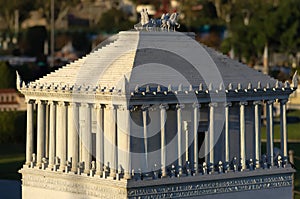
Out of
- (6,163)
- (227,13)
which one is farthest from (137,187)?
(227,13)

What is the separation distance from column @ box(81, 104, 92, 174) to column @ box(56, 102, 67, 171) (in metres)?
0.88

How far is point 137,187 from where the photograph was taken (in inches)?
1629

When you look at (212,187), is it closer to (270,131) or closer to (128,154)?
(270,131)

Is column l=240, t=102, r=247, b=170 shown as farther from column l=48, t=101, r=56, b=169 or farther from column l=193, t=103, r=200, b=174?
column l=48, t=101, r=56, b=169


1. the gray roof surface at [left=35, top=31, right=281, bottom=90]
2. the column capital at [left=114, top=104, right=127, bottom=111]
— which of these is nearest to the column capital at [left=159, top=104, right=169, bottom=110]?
the gray roof surface at [left=35, top=31, right=281, bottom=90]

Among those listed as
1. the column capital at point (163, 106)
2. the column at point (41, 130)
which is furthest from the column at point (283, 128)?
the column at point (41, 130)

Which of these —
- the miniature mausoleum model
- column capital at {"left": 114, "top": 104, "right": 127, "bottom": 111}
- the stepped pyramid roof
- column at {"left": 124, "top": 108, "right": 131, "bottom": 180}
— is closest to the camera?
column capital at {"left": 114, "top": 104, "right": 127, "bottom": 111}

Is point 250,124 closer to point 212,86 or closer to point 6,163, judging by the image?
point 212,86

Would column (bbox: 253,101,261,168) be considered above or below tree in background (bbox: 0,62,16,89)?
above

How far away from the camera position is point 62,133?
145ft

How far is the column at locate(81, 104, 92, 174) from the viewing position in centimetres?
4278

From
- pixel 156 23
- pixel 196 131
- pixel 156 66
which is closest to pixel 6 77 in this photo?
pixel 156 23

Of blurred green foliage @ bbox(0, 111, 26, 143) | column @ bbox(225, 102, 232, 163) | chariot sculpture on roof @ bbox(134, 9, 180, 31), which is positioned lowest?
blurred green foliage @ bbox(0, 111, 26, 143)

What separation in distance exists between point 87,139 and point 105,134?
832 millimetres
